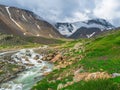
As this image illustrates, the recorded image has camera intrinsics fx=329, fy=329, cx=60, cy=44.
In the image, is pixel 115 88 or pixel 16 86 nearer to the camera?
pixel 115 88

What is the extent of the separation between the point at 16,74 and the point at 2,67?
8469 millimetres

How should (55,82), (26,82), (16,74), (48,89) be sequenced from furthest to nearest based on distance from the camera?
(16,74) < (26,82) < (55,82) < (48,89)

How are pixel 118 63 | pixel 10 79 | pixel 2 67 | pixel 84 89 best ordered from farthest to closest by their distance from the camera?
pixel 2 67, pixel 10 79, pixel 118 63, pixel 84 89

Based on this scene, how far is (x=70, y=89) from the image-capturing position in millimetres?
32031

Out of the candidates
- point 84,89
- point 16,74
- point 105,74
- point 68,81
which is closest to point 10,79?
point 16,74

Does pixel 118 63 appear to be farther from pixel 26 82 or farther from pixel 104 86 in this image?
pixel 104 86

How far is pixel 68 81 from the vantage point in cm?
3900

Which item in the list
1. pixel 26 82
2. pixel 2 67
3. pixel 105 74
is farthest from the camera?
pixel 2 67

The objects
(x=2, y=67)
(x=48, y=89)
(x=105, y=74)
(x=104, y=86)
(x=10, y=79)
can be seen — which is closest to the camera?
(x=104, y=86)

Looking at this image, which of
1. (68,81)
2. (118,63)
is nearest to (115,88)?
(68,81)

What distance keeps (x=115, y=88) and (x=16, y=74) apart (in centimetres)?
3677

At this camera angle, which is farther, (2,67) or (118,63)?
(2,67)

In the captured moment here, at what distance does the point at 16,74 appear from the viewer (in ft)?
196

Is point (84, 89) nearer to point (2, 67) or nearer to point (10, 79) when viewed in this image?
point (10, 79)
